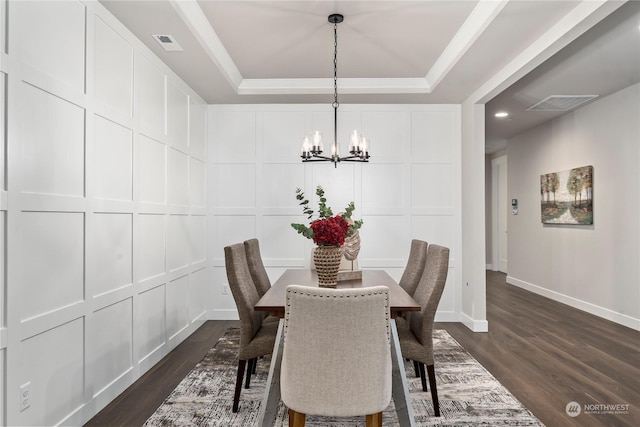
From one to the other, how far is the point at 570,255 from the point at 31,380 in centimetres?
593

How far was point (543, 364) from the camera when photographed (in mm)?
3053

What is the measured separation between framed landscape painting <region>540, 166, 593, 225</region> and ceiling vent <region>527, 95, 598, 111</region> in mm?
842

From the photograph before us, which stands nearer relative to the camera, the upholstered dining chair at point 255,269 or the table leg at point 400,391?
the table leg at point 400,391

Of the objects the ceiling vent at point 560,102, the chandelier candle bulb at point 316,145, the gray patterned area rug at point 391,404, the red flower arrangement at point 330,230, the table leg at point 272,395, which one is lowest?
the gray patterned area rug at point 391,404

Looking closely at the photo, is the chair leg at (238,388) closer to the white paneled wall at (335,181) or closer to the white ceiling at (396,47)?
the white paneled wall at (335,181)

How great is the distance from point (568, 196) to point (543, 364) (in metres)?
3.04

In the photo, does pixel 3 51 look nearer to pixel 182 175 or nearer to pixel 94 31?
pixel 94 31

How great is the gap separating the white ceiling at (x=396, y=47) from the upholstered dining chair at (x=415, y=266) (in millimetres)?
1651

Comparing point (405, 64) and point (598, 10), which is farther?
point (405, 64)

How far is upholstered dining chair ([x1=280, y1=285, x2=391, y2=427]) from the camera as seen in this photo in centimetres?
147

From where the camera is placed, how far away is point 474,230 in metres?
4.09

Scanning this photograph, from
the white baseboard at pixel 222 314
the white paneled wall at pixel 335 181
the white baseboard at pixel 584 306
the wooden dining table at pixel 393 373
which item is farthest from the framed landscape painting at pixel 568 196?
the white baseboard at pixel 222 314

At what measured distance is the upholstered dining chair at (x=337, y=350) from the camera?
4.83 feet

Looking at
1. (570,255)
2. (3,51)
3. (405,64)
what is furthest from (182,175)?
(570,255)
